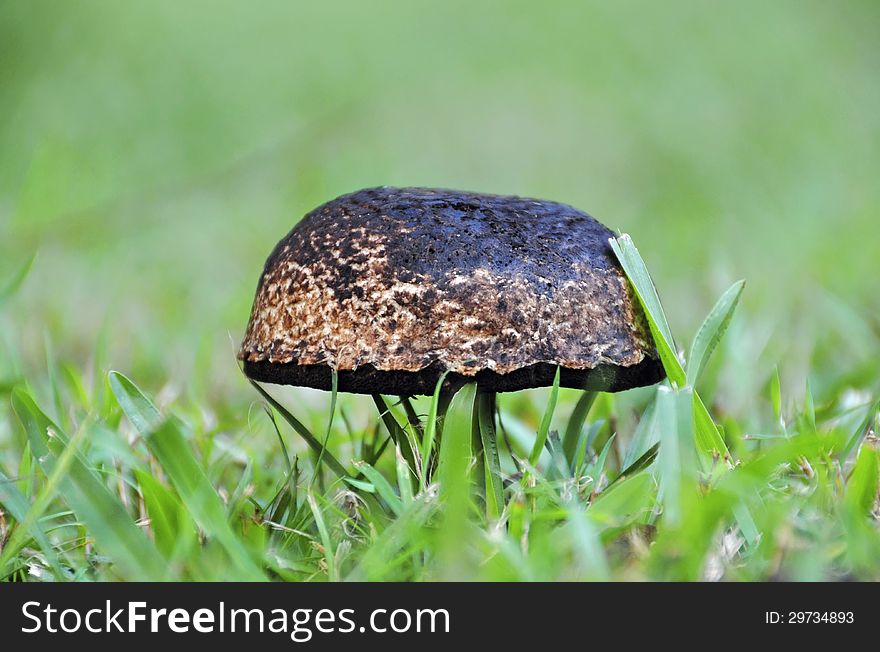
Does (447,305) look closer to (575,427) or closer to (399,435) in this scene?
(399,435)

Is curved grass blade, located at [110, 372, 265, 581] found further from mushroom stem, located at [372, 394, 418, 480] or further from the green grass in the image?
mushroom stem, located at [372, 394, 418, 480]

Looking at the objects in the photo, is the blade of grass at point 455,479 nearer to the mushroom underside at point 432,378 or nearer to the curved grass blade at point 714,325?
the mushroom underside at point 432,378

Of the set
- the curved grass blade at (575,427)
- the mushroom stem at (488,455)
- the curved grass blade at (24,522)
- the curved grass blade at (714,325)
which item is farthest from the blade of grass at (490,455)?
the curved grass blade at (24,522)

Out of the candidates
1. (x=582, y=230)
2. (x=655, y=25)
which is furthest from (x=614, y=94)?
(x=582, y=230)

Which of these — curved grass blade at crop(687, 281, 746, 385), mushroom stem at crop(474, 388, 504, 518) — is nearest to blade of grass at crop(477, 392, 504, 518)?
mushroom stem at crop(474, 388, 504, 518)
